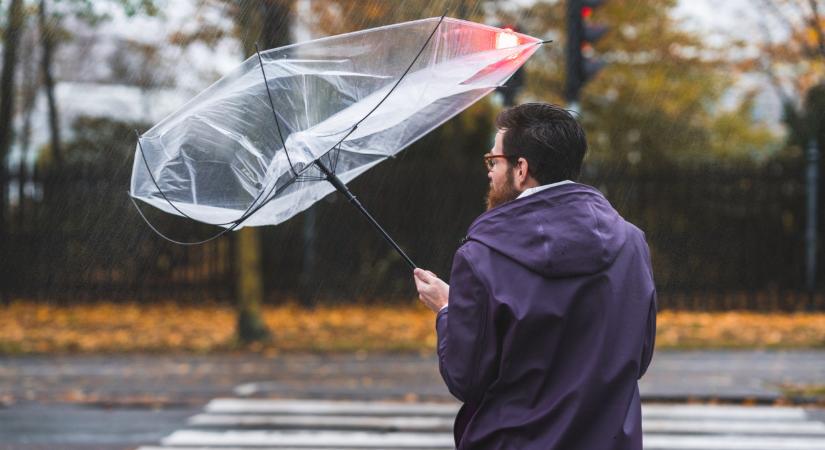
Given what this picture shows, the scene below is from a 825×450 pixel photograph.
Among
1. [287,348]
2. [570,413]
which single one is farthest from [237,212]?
[287,348]

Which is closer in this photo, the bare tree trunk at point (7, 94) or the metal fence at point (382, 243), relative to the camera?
the bare tree trunk at point (7, 94)

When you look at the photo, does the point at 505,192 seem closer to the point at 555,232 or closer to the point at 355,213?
the point at 555,232

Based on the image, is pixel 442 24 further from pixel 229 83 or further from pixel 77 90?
pixel 77 90

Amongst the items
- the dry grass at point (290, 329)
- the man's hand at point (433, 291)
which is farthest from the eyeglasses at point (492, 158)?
the dry grass at point (290, 329)

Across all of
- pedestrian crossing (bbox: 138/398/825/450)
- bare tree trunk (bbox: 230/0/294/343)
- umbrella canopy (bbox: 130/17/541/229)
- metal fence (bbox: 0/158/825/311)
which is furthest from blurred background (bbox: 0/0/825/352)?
umbrella canopy (bbox: 130/17/541/229)

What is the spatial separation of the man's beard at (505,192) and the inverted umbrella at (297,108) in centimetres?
57

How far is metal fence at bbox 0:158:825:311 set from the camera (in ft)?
49.3

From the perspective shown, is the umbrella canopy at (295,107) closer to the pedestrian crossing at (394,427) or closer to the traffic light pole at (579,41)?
the pedestrian crossing at (394,427)

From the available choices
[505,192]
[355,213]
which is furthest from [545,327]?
[355,213]

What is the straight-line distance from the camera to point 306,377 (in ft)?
32.4

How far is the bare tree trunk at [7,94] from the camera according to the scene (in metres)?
13.5

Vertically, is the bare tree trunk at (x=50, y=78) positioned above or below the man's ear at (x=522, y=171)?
above

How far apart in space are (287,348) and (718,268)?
7412 millimetres

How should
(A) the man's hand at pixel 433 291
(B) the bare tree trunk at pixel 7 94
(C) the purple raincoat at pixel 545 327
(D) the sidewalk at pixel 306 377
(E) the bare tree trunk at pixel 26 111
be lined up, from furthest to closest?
1. (E) the bare tree trunk at pixel 26 111
2. (B) the bare tree trunk at pixel 7 94
3. (D) the sidewalk at pixel 306 377
4. (A) the man's hand at pixel 433 291
5. (C) the purple raincoat at pixel 545 327
